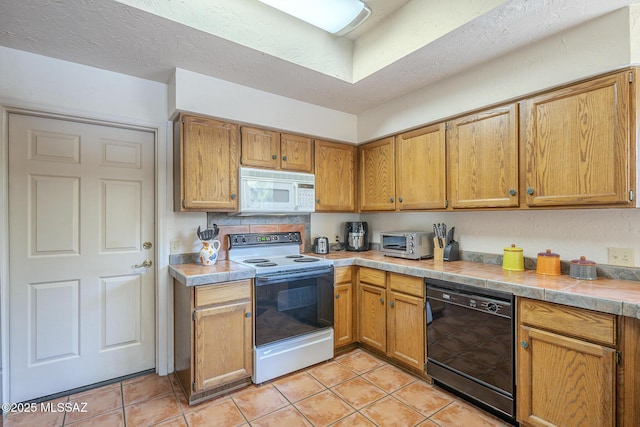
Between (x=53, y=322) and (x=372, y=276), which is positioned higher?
(x=372, y=276)

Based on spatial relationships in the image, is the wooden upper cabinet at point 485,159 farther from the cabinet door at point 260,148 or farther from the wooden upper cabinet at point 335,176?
the cabinet door at point 260,148

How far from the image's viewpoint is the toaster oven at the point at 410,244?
2.60 meters

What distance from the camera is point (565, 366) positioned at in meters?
1.57

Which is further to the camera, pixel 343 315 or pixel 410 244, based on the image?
pixel 343 315

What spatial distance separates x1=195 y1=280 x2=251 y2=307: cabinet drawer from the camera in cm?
206

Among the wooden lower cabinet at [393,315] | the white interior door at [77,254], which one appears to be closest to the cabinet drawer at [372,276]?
the wooden lower cabinet at [393,315]

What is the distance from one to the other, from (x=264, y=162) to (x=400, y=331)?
1.84 metres

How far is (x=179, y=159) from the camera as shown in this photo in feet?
7.77

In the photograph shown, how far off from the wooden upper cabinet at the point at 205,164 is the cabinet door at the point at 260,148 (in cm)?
8

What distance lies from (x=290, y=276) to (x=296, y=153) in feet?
3.95

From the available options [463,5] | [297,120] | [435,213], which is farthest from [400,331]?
[463,5]

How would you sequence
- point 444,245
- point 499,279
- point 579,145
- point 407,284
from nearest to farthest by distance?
point 579,145 < point 499,279 < point 407,284 < point 444,245

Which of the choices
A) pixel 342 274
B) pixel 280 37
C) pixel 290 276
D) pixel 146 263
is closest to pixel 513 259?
pixel 342 274

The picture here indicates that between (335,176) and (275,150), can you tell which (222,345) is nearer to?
(275,150)
